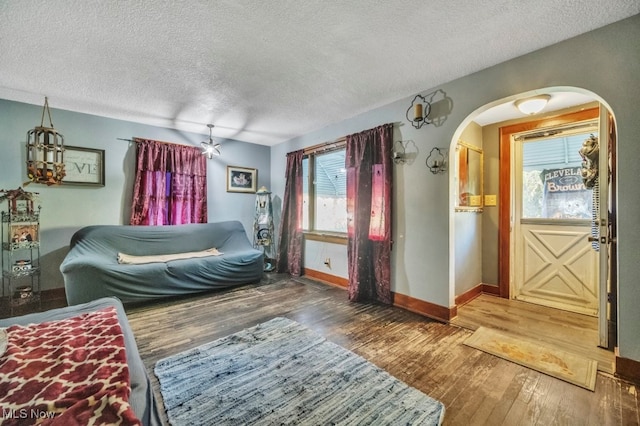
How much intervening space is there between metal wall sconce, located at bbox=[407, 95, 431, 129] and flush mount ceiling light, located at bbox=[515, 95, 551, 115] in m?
0.92

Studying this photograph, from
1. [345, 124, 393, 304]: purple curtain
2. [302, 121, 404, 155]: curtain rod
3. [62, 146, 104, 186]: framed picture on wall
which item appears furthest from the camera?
[302, 121, 404, 155]: curtain rod

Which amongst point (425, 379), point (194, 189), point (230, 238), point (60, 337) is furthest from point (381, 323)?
point (194, 189)

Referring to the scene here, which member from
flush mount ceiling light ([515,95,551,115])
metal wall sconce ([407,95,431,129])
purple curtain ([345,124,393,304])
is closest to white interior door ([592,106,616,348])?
flush mount ceiling light ([515,95,551,115])

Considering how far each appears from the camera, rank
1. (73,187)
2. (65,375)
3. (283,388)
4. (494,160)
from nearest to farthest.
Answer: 1. (65,375)
2. (283,388)
3. (73,187)
4. (494,160)

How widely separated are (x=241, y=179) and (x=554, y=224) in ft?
15.4

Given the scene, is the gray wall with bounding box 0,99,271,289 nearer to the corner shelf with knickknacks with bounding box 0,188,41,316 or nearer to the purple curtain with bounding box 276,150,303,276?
the corner shelf with knickknacks with bounding box 0,188,41,316

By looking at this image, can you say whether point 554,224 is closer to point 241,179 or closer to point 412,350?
point 412,350

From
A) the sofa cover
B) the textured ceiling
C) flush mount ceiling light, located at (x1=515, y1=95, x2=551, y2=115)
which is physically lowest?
the sofa cover

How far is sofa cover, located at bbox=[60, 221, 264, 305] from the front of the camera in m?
2.84

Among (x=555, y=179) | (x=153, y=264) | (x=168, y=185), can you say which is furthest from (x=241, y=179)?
(x=555, y=179)

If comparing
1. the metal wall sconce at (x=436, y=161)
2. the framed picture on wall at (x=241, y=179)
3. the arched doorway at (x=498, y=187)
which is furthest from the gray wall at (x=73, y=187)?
the arched doorway at (x=498, y=187)

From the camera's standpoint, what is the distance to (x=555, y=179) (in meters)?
3.19

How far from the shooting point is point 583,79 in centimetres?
192

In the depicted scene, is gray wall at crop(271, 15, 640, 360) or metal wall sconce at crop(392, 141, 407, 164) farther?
metal wall sconce at crop(392, 141, 407, 164)
